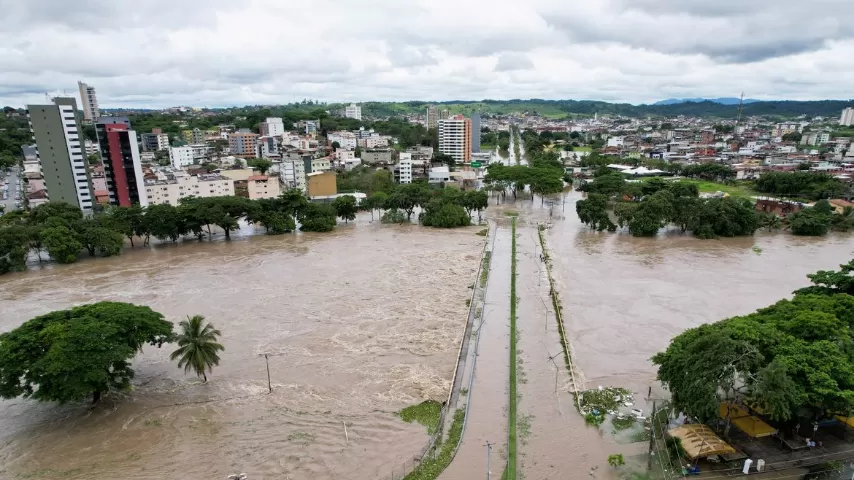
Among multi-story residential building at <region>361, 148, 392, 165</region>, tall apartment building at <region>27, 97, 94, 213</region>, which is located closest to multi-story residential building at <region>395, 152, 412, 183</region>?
multi-story residential building at <region>361, 148, 392, 165</region>

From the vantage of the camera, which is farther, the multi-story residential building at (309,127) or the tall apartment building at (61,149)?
the multi-story residential building at (309,127)

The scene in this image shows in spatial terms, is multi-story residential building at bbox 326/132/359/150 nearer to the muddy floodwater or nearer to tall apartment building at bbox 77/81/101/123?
the muddy floodwater

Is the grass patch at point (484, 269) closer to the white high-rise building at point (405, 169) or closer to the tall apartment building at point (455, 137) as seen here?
the white high-rise building at point (405, 169)

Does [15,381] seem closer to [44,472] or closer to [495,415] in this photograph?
[44,472]

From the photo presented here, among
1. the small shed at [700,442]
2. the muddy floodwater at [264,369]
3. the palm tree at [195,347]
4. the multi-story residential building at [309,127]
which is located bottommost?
the muddy floodwater at [264,369]

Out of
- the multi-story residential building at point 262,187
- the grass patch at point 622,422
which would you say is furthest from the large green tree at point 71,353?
the multi-story residential building at point 262,187

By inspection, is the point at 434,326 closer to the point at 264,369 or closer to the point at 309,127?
the point at 264,369

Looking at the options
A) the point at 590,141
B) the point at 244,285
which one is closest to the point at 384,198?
the point at 244,285
